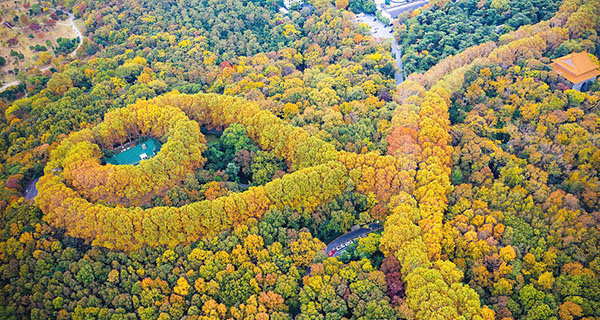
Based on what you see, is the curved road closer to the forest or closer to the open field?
the open field

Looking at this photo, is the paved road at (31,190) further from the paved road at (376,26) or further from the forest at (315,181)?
the paved road at (376,26)

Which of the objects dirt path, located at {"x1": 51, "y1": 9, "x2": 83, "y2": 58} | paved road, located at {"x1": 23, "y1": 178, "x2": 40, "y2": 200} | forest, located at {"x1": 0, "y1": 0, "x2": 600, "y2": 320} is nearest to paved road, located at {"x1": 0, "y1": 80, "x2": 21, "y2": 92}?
forest, located at {"x1": 0, "y1": 0, "x2": 600, "y2": 320}

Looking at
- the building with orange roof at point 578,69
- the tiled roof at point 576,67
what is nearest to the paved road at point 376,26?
the tiled roof at point 576,67

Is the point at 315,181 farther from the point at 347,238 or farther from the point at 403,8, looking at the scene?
the point at 403,8

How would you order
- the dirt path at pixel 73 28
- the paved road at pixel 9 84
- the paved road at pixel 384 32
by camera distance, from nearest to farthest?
1. the paved road at pixel 384 32
2. the paved road at pixel 9 84
3. the dirt path at pixel 73 28

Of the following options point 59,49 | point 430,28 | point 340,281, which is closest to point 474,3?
point 430,28

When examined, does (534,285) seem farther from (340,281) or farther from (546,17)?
(546,17)
